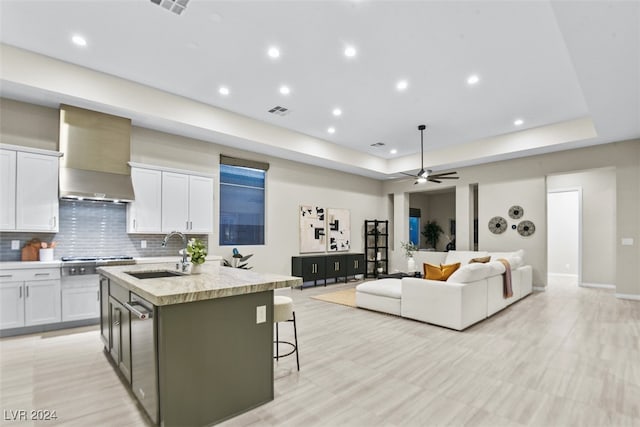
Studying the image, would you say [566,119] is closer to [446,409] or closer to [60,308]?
[446,409]

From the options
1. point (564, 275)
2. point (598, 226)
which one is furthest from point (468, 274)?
point (564, 275)

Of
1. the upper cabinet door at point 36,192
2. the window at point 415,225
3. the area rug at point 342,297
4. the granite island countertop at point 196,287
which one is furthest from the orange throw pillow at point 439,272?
the window at point 415,225

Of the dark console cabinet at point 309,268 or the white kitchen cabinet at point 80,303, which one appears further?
the dark console cabinet at point 309,268

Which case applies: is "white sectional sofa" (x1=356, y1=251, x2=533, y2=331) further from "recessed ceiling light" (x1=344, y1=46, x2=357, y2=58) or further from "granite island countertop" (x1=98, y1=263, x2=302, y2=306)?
"recessed ceiling light" (x1=344, y1=46, x2=357, y2=58)

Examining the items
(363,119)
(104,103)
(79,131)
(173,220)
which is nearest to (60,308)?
(173,220)

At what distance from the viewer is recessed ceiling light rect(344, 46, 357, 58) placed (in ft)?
12.3

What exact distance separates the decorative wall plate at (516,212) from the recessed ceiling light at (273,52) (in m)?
6.52

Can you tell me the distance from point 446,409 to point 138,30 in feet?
15.2

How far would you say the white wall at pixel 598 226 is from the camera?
7629mm

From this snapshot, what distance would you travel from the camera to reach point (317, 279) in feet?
25.2

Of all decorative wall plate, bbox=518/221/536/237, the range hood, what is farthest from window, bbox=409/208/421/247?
the range hood

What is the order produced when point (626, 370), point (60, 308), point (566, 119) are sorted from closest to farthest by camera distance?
point (626, 370)
point (60, 308)
point (566, 119)

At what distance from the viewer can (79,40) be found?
12.0 feet

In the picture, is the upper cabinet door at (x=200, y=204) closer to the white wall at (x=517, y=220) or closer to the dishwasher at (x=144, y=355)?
the dishwasher at (x=144, y=355)
